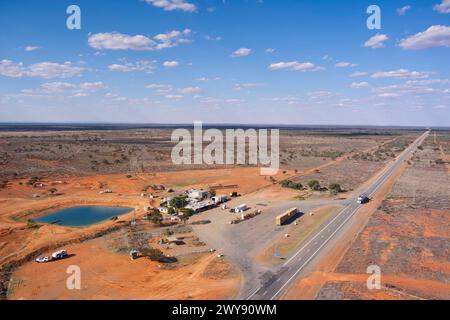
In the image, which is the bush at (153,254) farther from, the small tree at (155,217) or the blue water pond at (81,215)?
the blue water pond at (81,215)

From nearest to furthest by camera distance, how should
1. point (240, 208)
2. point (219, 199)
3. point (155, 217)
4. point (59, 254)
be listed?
point (59, 254)
point (155, 217)
point (240, 208)
point (219, 199)

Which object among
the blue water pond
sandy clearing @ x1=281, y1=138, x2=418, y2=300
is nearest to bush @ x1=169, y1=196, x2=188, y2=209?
the blue water pond

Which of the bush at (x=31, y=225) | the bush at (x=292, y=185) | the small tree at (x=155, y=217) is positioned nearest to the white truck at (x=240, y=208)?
the small tree at (x=155, y=217)

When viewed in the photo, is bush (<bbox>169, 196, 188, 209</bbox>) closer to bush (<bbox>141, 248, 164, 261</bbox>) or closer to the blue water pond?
the blue water pond

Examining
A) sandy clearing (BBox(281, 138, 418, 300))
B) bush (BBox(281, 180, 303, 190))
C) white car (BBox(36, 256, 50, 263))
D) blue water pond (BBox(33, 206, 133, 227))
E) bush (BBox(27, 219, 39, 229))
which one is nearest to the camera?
sandy clearing (BBox(281, 138, 418, 300))

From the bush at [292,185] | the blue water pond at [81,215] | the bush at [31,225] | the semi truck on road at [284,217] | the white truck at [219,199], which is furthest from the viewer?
the bush at [292,185]

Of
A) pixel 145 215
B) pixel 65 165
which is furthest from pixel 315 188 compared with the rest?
pixel 65 165

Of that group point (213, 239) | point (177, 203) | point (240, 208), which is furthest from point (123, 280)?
point (240, 208)

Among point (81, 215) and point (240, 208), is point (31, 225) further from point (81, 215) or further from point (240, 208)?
point (240, 208)
